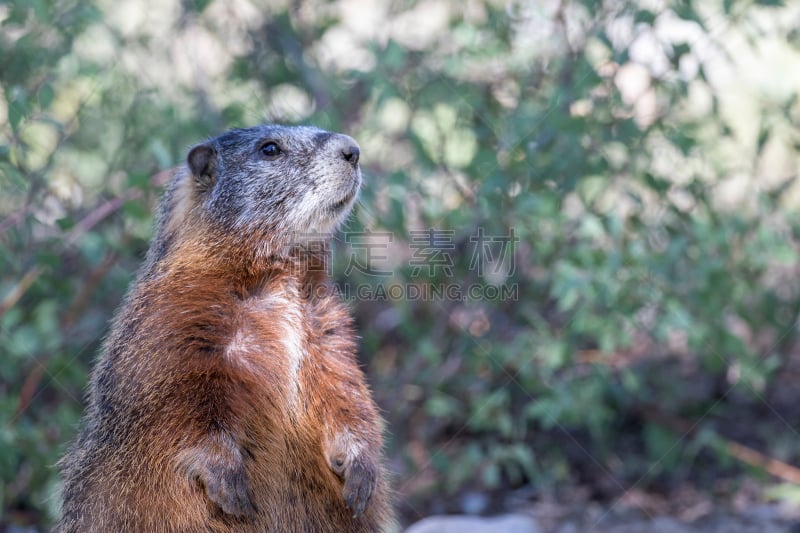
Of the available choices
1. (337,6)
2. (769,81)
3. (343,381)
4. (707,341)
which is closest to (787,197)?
(769,81)

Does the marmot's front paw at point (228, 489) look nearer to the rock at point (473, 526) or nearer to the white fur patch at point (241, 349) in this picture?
the white fur patch at point (241, 349)

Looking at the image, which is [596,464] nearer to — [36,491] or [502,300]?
[502,300]

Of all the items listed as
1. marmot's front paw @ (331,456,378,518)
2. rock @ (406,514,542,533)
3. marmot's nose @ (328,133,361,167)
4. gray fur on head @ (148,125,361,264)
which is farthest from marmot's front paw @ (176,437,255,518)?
rock @ (406,514,542,533)

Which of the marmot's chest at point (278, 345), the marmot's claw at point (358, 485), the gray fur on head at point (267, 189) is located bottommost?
the marmot's claw at point (358, 485)

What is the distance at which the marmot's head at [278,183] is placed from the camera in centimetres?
386

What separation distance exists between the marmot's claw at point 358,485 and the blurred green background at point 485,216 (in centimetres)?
180

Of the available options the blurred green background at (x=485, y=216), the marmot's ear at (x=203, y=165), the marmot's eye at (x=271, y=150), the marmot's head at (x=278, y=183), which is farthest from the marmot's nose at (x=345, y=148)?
the blurred green background at (x=485, y=216)

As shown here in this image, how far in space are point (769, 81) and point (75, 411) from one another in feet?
18.4

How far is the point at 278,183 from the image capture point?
156 inches

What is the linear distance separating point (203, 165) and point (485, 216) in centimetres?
221

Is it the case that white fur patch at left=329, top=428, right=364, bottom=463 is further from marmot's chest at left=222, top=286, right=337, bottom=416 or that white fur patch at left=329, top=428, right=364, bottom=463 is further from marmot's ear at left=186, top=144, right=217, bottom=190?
marmot's ear at left=186, top=144, right=217, bottom=190

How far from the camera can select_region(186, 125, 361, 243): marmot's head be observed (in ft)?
12.7

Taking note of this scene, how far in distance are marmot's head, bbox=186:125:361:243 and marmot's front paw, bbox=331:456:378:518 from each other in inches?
40.1

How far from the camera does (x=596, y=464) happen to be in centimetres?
650
